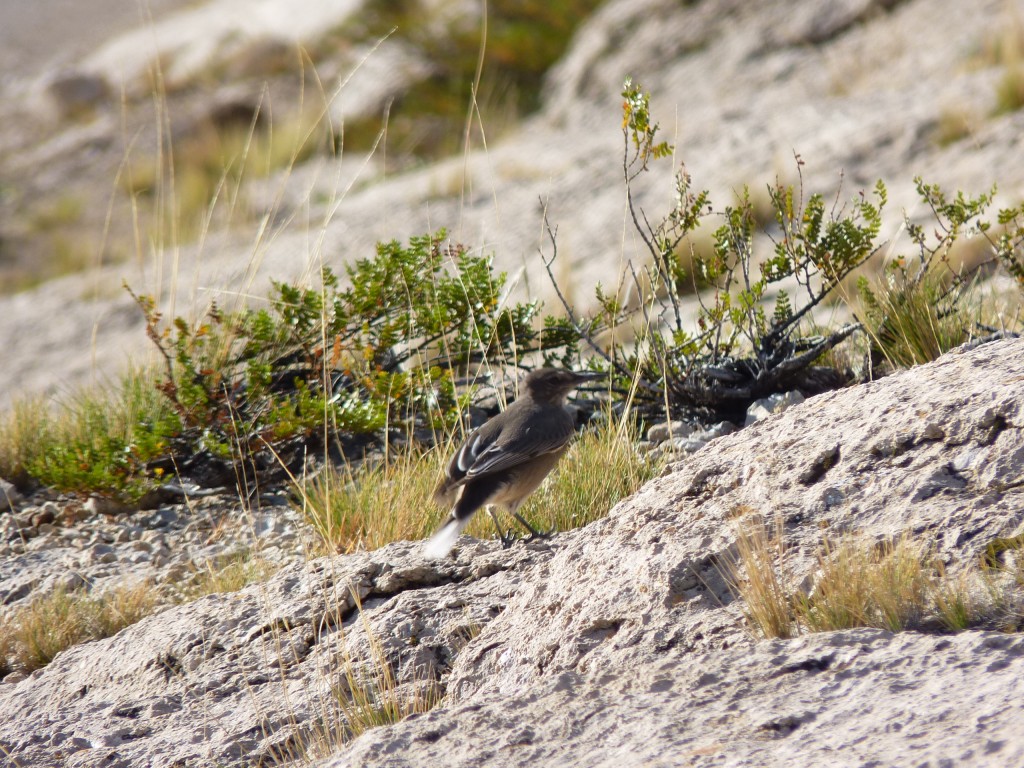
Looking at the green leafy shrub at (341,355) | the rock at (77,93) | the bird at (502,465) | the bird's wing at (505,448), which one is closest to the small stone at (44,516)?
the green leafy shrub at (341,355)

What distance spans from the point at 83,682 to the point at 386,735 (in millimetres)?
1723

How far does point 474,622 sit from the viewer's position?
11.8 ft

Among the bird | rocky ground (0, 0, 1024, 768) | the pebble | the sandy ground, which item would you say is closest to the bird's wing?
the bird

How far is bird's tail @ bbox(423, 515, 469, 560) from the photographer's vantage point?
4.01 meters

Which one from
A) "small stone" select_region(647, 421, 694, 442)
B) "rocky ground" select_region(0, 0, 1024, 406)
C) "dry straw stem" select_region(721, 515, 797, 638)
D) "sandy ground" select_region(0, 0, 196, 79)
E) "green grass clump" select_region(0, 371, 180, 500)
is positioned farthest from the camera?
"sandy ground" select_region(0, 0, 196, 79)

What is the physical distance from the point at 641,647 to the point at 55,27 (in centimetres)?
3309

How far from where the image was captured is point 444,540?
4031 millimetres

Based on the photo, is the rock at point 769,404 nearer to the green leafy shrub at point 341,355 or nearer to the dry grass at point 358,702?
→ the green leafy shrub at point 341,355

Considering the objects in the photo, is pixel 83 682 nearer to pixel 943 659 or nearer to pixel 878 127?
pixel 943 659

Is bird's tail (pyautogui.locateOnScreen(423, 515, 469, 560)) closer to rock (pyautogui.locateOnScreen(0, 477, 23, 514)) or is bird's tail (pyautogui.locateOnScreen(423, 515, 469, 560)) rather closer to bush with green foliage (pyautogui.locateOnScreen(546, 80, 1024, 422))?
bush with green foliage (pyautogui.locateOnScreen(546, 80, 1024, 422))

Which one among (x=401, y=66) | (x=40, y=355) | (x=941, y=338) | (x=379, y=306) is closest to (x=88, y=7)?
(x=401, y=66)

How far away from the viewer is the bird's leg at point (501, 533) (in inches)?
168

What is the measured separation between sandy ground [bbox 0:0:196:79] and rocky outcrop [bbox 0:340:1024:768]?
2567cm

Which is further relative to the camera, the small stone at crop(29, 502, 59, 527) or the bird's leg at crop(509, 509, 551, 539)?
the small stone at crop(29, 502, 59, 527)
